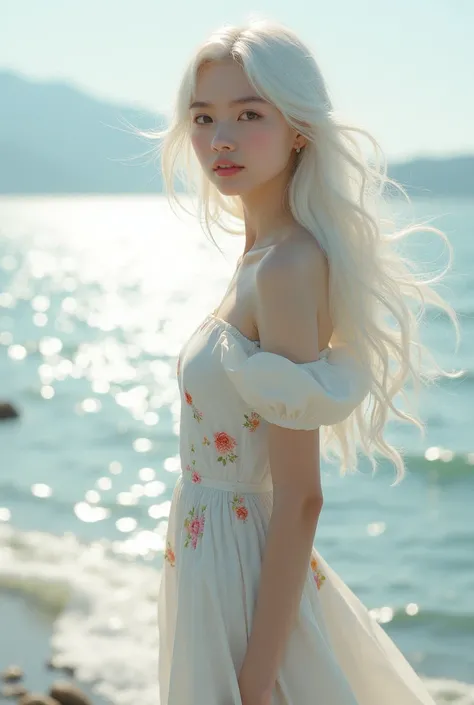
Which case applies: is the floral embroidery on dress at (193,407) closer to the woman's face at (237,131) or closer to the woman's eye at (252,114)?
the woman's face at (237,131)

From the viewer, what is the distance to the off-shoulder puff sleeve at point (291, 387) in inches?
78.7

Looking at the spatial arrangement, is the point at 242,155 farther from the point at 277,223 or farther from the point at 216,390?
the point at 216,390

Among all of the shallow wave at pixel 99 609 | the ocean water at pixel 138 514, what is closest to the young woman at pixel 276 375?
the ocean water at pixel 138 514

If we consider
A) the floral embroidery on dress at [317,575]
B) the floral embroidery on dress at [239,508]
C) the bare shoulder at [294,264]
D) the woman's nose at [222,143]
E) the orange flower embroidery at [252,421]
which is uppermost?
the woman's nose at [222,143]

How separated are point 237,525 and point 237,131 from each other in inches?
32.7

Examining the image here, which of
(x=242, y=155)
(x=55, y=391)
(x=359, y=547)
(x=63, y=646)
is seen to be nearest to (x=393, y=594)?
(x=359, y=547)

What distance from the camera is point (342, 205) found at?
2201 mm

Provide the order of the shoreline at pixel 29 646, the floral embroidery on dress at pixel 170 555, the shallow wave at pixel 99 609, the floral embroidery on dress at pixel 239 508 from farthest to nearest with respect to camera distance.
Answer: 1. the shallow wave at pixel 99 609
2. the shoreline at pixel 29 646
3. the floral embroidery on dress at pixel 170 555
4. the floral embroidery on dress at pixel 239 508

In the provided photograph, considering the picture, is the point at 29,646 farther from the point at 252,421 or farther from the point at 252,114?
the point at 252,114

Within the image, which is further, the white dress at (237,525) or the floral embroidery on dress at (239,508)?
the floral embroidery on dress at (239,508)

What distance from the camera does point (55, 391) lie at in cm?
1805

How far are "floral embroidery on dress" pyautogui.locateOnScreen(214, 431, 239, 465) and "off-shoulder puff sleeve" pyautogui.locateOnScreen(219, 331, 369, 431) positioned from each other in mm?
143

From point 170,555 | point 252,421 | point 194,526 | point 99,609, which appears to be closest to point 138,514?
point 99,609

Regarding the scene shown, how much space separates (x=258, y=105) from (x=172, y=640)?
1205 millimetres
